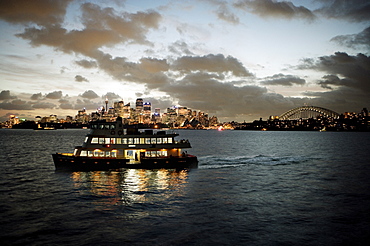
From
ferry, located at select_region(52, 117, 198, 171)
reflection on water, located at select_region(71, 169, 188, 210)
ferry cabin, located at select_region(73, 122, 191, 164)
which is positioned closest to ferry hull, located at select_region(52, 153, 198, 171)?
ferry, located at select_region(52, 117, 198, 171)

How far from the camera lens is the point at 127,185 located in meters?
36.9

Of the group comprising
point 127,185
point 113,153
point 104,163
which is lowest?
point 127,185

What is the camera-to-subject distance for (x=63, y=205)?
28172 millimetres

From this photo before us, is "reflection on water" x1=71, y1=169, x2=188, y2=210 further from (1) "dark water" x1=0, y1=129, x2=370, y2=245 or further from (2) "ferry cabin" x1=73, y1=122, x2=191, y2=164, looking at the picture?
(2) "ferry cabin" x1=73, y1=122, x2=191, y2=164

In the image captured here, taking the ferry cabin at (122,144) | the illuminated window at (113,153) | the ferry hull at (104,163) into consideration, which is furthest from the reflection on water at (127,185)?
the illuminated window at (113,153)

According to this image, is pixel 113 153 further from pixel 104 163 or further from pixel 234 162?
pixel 234 162

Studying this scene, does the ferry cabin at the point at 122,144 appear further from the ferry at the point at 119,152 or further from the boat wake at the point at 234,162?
the boat wake at the point at 234,162

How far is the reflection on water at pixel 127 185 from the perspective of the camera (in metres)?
30.5

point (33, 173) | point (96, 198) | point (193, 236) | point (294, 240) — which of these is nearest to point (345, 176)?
point (294, 240)

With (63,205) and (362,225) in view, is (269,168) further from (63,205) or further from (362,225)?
(63,205)

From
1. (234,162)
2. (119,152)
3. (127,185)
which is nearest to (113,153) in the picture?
(119,152)

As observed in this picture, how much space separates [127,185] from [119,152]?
1158 cm

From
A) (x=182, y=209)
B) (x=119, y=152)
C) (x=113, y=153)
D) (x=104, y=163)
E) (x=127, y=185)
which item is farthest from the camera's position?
(x=119, y=152)

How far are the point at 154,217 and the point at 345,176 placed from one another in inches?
1434
